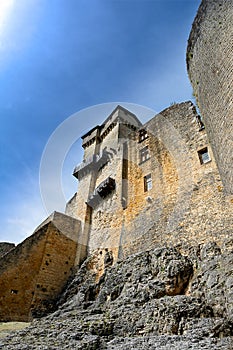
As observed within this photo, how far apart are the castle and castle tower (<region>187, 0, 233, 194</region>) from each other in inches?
1.1

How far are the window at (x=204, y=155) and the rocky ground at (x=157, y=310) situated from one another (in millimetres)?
3657

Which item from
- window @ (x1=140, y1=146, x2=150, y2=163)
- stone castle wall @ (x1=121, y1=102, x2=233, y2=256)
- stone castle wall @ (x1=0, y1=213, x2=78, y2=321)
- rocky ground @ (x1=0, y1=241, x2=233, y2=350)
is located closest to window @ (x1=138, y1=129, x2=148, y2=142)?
stone castle wall @ (x1=121, y1=102, x2=233, y2=256)

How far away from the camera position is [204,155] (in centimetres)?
1075

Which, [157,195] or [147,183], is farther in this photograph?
[147,183]

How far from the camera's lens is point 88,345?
5457 mm

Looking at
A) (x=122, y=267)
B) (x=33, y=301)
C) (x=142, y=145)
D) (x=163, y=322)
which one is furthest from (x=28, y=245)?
(x=163, y=322)

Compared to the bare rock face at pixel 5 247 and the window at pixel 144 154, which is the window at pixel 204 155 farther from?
the bare rock face at pixel 5 247

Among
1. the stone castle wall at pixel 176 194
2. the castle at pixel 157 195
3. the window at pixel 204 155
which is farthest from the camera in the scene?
the window at pixel 204 155

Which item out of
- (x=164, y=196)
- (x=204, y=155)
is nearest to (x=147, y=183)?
(x=164, y=196)

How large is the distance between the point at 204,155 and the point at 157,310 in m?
6.52

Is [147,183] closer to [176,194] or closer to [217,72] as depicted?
[176,194]

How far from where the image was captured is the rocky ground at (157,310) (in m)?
5.23

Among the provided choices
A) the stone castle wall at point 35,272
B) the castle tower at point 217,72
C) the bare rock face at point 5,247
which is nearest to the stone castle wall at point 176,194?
the castle tower at point 217,72

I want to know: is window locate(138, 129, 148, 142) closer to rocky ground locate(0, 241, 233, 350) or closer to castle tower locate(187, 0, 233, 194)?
castle tower locate(187, 0, 233, 194)
